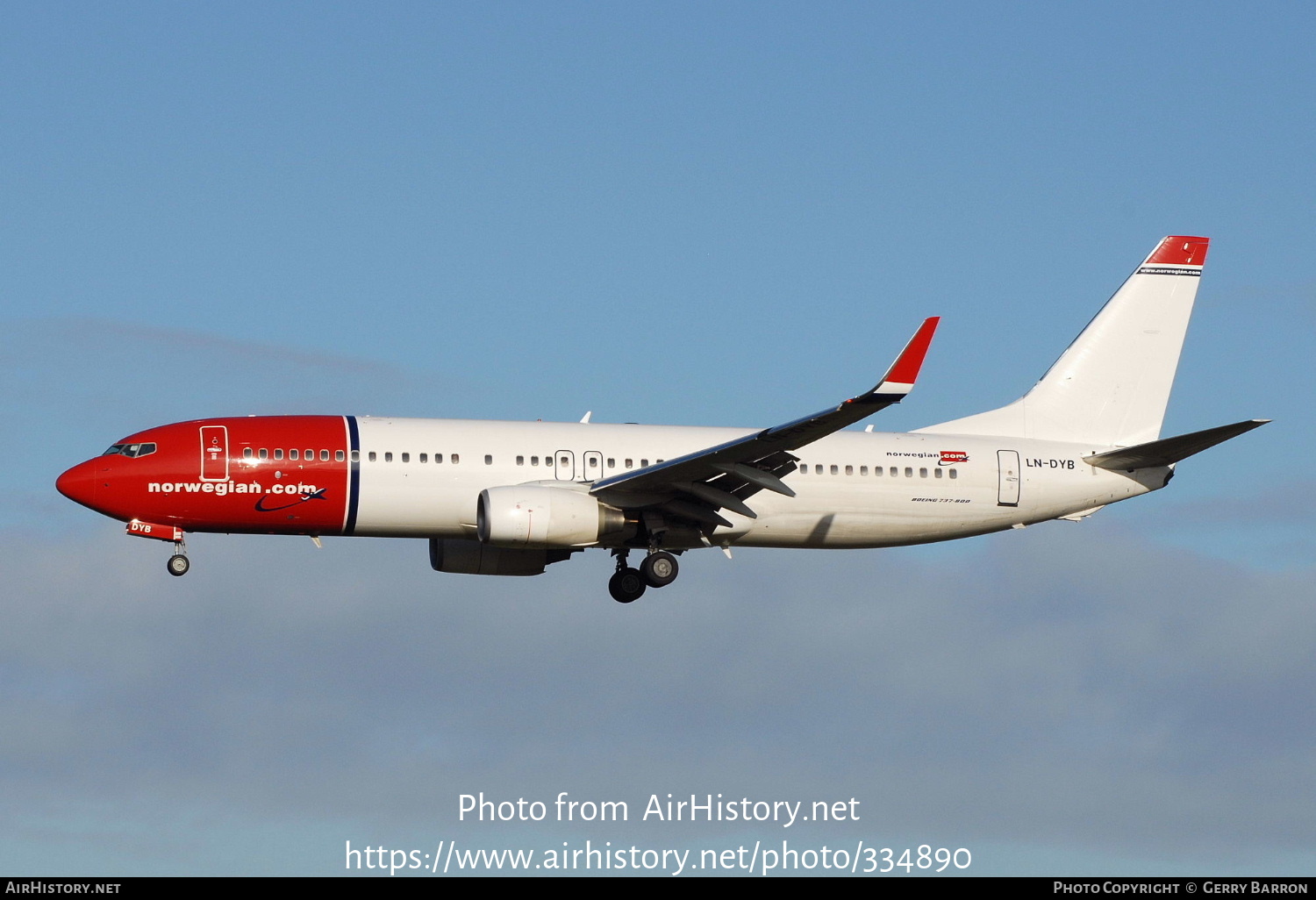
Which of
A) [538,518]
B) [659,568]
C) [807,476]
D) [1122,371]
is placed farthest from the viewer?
[1122,371]

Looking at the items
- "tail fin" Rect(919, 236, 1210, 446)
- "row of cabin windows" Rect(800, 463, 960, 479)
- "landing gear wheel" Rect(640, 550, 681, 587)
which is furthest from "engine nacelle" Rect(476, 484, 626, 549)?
"tail fin" Rect(919, 236, 1210, 446)

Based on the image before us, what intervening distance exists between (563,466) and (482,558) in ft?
13.2

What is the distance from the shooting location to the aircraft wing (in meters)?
38.7

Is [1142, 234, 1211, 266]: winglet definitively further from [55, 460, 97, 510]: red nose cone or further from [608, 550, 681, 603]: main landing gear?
[55, 460, 97, 510]: red nose cone

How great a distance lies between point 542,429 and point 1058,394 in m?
15.1

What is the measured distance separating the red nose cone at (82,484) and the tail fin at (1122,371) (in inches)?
854

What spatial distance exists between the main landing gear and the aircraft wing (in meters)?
1.45

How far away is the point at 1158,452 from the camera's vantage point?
159 ft

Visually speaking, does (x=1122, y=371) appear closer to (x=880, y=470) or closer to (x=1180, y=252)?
(x=1180, y=252)

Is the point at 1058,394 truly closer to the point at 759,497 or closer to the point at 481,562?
the point at 759,497

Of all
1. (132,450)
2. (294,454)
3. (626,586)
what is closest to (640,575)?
(626,586)

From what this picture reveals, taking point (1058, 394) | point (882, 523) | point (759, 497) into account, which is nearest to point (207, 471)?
point (759, 497)

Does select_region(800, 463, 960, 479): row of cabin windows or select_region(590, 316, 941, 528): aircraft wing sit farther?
select_region(800, 463, 960, 479): row of cabin windows

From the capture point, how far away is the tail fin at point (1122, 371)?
51.1 metres
